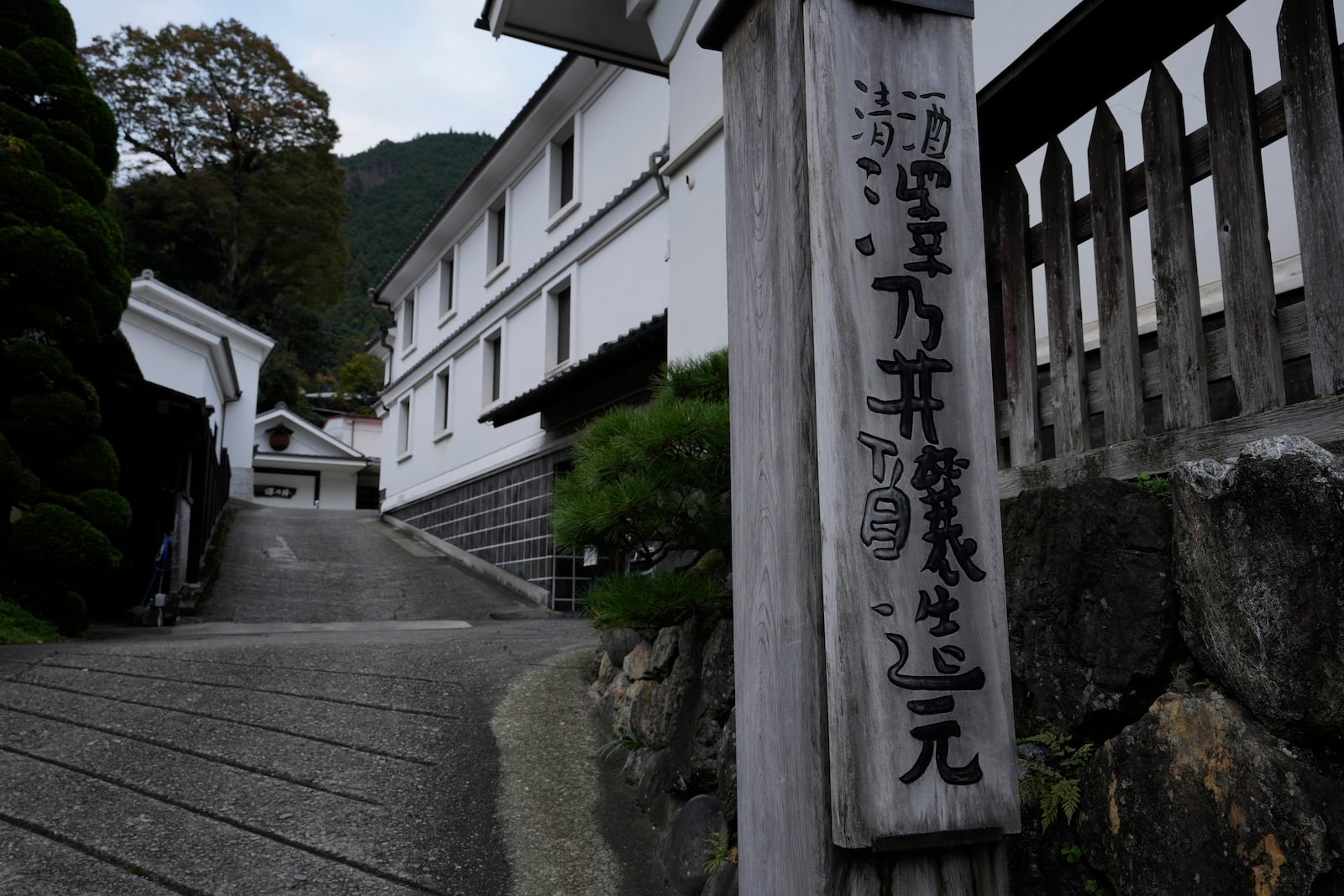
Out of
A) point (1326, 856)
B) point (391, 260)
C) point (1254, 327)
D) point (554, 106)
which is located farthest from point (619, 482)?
point (391, 260)

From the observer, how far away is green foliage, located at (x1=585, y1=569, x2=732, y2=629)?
13.9 ft

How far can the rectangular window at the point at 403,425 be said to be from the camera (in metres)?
22.6

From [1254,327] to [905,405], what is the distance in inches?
44.2

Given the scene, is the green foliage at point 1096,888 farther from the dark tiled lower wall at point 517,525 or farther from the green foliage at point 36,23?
the green foliage at point 36,23

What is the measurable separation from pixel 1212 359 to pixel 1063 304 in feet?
1.88

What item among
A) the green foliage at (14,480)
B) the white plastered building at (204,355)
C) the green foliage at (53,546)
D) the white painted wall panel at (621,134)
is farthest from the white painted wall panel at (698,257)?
the white plastered building at (204,355)

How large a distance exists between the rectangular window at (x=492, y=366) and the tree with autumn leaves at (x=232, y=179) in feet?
68.7

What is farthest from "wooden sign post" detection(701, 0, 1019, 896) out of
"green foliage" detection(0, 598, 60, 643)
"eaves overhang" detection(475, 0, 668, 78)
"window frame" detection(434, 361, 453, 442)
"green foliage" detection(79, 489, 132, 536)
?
"window frame" detection(434, 361, 453, 442)

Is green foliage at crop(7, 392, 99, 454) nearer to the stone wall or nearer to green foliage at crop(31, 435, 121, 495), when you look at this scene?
green foliage at crop(31, 435, 121, 495)

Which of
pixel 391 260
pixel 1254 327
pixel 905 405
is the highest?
pixel 391 260

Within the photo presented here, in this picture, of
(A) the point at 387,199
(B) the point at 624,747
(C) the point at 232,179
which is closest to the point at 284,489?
(C) the point at 232,179

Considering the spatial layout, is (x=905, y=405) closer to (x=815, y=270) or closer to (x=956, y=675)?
(x=815, y=270)

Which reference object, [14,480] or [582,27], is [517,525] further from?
[582,27]

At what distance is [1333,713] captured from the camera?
7.09 feet
